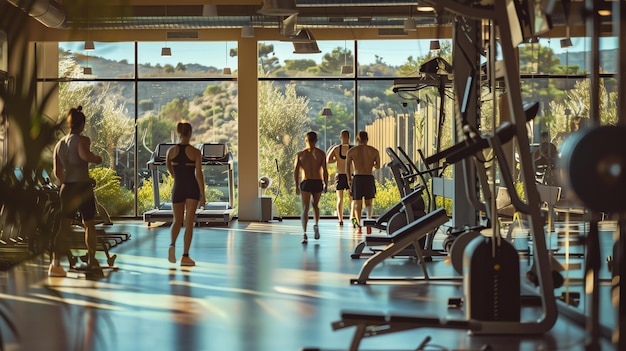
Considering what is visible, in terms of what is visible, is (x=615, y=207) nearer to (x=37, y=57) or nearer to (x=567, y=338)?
(x=37, y=57)

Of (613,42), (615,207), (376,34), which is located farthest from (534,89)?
(376,34)

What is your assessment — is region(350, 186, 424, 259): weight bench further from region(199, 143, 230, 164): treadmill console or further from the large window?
the large window

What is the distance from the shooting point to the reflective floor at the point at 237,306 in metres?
4.86

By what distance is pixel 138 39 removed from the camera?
15.3 meters

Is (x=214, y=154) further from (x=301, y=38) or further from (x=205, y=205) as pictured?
(x=301, y=38)

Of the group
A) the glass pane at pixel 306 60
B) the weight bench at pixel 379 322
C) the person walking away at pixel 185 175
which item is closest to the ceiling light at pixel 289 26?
the glass pane at pixel 306 60

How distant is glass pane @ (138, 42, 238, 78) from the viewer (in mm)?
15359

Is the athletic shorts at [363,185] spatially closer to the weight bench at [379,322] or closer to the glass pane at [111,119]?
the glass pane at [111,119]

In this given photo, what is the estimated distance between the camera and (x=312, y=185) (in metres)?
10.7

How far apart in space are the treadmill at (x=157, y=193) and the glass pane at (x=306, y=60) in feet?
8.87

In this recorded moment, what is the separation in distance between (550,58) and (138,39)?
34.4ft

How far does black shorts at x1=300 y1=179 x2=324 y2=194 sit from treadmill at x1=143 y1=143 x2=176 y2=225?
136 inches

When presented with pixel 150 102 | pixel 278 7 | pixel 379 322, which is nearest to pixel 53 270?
pixel 379 322

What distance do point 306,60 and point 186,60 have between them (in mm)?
2252
